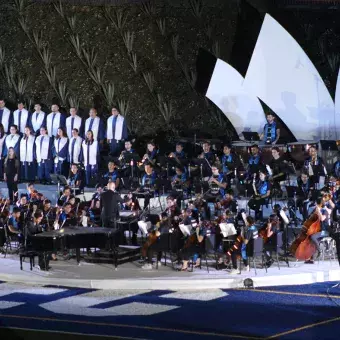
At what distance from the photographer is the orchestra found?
68.0ft

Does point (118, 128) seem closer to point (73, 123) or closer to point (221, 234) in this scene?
point (73, 123)

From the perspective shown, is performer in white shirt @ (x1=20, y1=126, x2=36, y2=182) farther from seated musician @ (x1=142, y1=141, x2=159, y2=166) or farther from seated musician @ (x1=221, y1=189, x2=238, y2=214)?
seated musician @ (x1=221, y1=189, x2=238, y2=214)

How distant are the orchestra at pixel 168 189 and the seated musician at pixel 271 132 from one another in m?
0.02

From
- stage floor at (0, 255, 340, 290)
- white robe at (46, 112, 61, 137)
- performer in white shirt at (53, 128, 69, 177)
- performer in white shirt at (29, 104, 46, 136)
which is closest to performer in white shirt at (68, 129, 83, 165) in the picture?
performer in white shirt at (53, 128, 69, 177)

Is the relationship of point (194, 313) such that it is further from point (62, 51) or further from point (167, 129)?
point (62, 51)

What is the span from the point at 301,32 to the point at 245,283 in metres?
11.3

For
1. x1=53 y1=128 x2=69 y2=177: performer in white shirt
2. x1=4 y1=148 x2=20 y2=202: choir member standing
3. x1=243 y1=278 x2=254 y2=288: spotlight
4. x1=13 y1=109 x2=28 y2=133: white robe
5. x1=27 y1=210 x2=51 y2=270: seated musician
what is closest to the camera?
x1=243 y1=278 x2=254 y2=288: spotlight

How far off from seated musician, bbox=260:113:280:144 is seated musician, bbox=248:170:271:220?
3201 millimetres

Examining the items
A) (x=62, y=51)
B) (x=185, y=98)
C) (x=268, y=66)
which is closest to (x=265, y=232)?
(x=268, y=66)

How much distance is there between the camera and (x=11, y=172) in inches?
1058

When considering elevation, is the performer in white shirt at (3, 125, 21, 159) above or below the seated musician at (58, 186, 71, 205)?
above

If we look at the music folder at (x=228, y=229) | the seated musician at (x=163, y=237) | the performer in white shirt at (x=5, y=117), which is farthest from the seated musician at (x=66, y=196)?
the performer in white shirt at (x=5, y=117)

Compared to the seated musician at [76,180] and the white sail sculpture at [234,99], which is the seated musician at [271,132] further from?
the seated musician at [76,180]

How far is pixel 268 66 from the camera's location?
28766 millimetres
